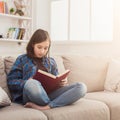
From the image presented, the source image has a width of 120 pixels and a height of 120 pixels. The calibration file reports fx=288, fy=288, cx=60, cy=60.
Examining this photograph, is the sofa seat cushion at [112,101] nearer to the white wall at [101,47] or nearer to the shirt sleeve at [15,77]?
the shirt sleeve at [15,77]

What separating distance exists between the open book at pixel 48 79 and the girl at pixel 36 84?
5cm

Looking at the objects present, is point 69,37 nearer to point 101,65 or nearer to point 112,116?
point 101,65

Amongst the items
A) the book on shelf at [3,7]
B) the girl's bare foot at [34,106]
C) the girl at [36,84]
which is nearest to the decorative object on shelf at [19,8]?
the book on shelf at [3,7]

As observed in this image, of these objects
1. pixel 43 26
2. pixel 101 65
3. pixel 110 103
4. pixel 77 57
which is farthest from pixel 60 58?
pixel 43 26

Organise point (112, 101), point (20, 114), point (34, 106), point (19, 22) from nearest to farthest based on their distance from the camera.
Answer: point (20, 114) < point (34, 106) < point (112, 101) < point (19, 22)

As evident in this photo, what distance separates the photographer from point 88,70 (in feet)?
9.87

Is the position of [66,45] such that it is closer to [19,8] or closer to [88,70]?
[19,8]

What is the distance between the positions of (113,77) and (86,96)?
0.49 metres

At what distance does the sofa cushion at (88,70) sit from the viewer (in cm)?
293

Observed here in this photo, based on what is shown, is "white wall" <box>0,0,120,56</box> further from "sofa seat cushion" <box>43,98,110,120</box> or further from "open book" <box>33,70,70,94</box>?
"open book" <box>33,70,70,94</box>

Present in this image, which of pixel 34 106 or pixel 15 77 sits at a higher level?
pixel 15 77

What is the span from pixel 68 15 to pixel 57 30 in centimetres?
32

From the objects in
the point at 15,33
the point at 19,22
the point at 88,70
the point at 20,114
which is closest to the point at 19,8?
the point at 19,22

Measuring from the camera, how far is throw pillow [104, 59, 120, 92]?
9.70 feet
